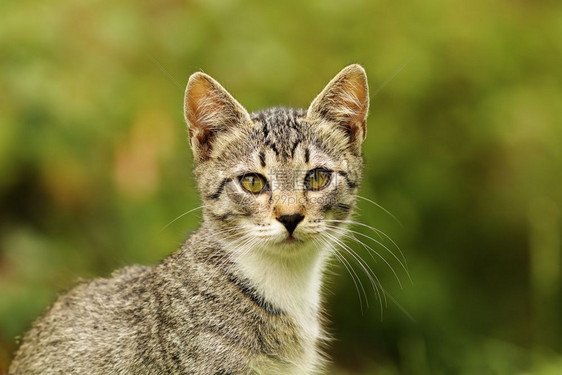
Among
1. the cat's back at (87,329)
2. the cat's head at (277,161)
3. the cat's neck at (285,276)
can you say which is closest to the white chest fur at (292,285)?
the cat's neck at (285,276)

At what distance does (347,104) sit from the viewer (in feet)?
16.0

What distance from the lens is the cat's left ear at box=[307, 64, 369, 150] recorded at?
478 centimetres

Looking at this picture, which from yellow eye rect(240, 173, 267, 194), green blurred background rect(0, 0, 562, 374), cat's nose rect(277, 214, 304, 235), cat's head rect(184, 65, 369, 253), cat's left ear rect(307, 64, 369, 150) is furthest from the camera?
green blurred background rect(0, 0, 562, 374)

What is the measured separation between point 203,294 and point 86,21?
395cm

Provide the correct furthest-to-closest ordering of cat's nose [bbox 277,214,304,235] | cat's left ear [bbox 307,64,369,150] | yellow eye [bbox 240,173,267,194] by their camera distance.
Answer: cat's left ear [bbox 307,64,369,150], yellow eye [bbox 240,173,267,194], cat's nose [bbox 277,214,304,235]

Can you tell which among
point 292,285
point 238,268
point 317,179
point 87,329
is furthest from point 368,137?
point 87,329

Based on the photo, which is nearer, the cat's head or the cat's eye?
the cat's head

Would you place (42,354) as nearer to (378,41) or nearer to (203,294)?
(203,294)

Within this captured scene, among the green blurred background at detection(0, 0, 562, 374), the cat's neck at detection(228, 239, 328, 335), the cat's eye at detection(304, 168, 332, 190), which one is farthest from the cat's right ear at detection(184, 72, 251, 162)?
the green blurred background at detection(0, 0, 562, 374)

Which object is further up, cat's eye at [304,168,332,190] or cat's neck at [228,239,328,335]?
cat's eye at [304,168,332,190]

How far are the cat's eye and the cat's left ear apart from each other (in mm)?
354

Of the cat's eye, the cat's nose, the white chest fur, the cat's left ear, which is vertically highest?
the cat's left ear

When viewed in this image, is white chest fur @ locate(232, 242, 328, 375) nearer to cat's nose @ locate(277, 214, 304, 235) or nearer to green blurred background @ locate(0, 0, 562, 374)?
cat's nose @ locate(277, 214, 304, 235)

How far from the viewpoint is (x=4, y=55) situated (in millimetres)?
7051
